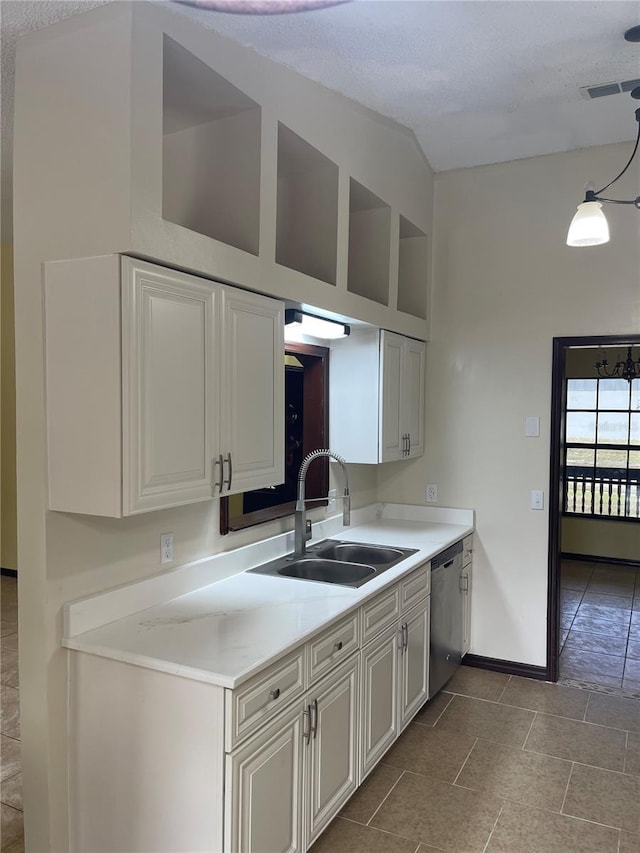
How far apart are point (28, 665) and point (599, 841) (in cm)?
219

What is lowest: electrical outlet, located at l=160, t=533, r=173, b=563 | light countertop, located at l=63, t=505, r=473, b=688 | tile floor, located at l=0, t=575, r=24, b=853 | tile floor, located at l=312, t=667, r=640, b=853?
tile floor, located at l=312, t=667, r=640, b=853

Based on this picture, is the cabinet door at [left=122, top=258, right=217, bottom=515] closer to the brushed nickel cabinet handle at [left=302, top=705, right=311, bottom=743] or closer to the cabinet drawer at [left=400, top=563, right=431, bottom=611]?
the brushed nickel cabinet handle at [left=302, top=705, right=311, bottom=743]

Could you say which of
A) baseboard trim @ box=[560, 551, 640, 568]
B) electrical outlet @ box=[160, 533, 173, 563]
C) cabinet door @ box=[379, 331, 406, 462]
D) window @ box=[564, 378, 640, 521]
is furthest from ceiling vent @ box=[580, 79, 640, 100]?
baseboard trim @ box=[560, 551, 640, 568]

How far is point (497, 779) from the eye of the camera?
2811 mm

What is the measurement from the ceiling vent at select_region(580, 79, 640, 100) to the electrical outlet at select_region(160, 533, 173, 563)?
110 inches

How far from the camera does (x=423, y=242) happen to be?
13.3 ft

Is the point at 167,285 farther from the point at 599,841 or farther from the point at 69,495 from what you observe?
the point at 599,841

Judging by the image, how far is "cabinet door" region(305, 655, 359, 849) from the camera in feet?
7.20

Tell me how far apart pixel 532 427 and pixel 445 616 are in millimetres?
1231

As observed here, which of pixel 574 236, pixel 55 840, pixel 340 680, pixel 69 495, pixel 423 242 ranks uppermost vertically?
pixel 423 242

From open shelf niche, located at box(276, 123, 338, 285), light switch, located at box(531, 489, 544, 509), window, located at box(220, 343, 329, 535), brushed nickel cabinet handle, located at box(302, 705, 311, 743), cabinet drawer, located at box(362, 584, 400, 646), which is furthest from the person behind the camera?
light switch, located at box(531, 489, 544, 509)

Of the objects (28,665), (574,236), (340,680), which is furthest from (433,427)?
(28,665)

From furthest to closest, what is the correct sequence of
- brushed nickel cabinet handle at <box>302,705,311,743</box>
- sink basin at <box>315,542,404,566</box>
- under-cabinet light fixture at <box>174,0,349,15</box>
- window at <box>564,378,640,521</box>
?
1. window at <box>564,378,640,521</box>
2. sink basin at <box>315,542,404,566</box>
3. brushed nickel cabinet handle at <box>302,705,311,743</box>
4. under-cabinet light fixture at <box>174,0,349,15</box>

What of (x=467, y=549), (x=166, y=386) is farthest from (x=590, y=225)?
(x=467, y=549)
